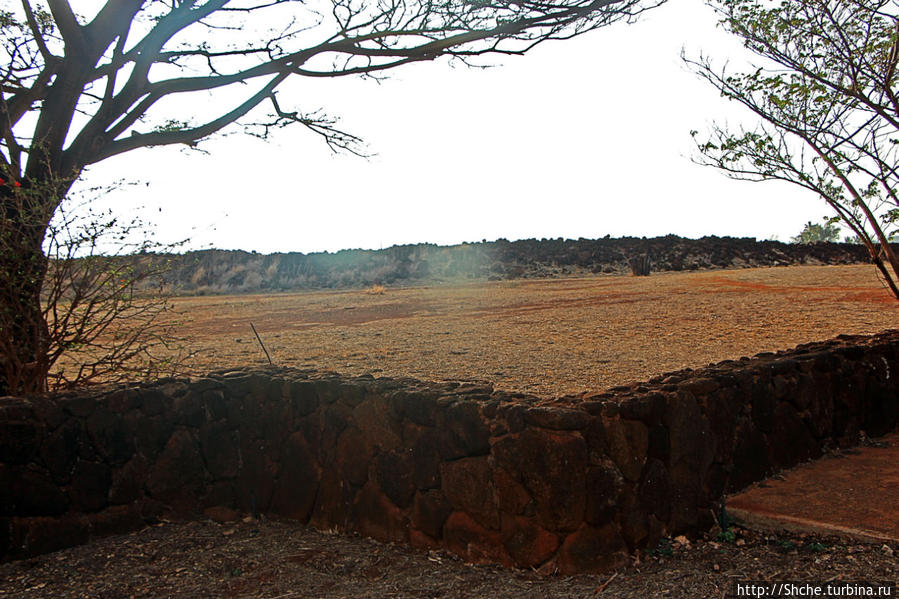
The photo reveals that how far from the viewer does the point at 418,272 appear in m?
35.7

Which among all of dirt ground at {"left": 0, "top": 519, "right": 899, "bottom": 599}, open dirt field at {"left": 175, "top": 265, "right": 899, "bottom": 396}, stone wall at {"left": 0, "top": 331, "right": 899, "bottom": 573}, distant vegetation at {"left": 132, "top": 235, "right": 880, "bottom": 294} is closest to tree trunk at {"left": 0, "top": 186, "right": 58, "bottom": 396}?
stone wall at {"left": 0, "top": 331, "right": 899, "bottom": 573}

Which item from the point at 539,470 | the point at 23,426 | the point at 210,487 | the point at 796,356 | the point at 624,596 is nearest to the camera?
the point at 624,596

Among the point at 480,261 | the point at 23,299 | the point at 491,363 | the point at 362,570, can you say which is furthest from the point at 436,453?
the point at 480,261

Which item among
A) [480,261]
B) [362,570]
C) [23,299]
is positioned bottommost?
[362,570]

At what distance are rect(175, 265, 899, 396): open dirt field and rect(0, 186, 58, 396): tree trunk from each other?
3.92 metres

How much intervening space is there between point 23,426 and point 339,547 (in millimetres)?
2202

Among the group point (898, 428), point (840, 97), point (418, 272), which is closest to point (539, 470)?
point (898, 428)

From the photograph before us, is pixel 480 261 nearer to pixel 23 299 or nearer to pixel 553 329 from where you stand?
pixel 553 329

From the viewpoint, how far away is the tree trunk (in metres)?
5.47

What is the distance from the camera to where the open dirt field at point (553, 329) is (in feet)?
30.0

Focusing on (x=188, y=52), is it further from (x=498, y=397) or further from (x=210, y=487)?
(x=498, y=397)

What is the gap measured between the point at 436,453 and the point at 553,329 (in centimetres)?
908

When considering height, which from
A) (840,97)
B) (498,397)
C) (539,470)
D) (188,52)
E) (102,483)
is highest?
(188,52)

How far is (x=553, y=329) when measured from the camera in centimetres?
1309
